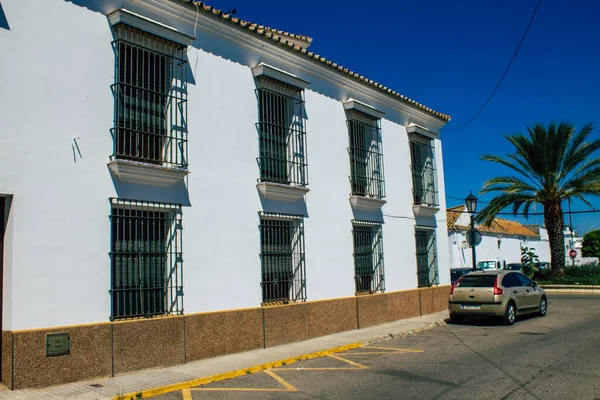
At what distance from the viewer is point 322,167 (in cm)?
1278

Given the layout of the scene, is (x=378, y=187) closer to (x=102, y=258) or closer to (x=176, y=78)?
(x=176, y=78)

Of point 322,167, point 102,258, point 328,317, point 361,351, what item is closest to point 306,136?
point 322,167

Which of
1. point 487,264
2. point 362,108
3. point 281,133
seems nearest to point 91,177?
point 281,133

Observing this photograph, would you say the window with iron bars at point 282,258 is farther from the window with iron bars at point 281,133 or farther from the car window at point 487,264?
the car window at point 487,264

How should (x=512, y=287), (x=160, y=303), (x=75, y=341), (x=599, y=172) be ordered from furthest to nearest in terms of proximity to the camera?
(x=599, y=172) → (x=512, y=287) → (x=160, y=303) → (x=75, y=341)

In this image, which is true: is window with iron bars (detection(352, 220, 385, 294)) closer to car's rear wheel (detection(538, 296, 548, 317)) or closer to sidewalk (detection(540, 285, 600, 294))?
car's rear wheel (detection(538, 296, 548, 317))

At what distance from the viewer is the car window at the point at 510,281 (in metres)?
13.8

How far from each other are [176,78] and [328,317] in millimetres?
6093

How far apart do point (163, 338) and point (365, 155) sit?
309 inches

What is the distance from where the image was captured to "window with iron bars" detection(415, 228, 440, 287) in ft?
53.5

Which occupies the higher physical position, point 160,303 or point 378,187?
point 378,187

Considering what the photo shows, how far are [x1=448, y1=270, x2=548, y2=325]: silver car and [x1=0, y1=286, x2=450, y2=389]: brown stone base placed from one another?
2539 mm

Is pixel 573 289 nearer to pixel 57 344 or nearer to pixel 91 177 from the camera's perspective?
pixel 91 177

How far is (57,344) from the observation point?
736cm
